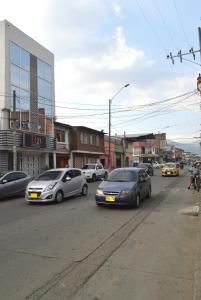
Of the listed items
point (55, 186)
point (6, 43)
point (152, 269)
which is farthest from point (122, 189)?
point (6, 43)

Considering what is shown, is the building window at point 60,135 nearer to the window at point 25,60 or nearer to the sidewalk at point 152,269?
the window at point 25,60

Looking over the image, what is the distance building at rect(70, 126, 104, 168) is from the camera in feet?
133

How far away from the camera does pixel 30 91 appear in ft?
101

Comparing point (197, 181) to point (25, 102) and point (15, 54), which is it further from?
point (15, 54)

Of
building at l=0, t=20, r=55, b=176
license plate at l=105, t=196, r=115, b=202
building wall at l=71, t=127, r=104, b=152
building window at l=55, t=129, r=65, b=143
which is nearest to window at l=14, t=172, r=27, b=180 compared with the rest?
building at l=0, t=20, r=55, b=176

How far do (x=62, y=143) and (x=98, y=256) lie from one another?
3191 centimetres

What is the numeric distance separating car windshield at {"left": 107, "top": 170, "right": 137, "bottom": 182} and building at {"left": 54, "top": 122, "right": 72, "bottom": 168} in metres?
22.6

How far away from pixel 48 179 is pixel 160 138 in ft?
364

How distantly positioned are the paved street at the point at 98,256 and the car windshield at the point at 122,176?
2.16 metres

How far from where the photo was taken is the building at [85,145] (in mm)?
40594

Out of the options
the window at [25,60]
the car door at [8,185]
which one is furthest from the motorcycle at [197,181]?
the window at [25,60]

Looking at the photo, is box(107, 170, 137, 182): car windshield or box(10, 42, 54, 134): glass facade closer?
box(107, 170, 137, 182): car windshield

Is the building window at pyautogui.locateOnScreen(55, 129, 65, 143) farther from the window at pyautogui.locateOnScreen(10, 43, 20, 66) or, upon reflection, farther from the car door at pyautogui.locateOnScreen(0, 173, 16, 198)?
the car door at pyautogui.locateOnScreen(0, 173, 16, 198)

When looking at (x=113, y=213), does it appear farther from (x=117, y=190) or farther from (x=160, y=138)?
(x=160, y=138)
